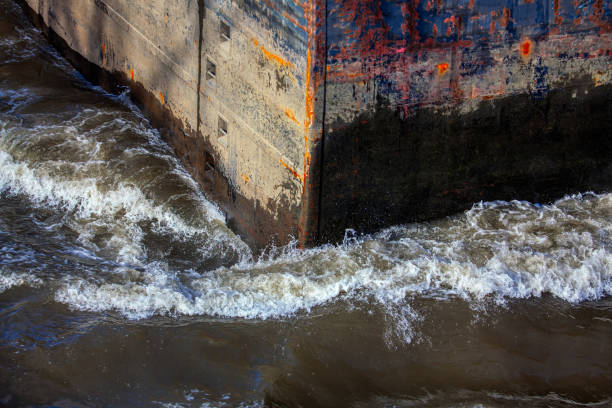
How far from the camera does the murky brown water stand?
4648 mm

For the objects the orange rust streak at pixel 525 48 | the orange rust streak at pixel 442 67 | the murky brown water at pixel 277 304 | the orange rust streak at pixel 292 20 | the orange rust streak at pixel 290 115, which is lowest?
the murky brown water at pixel 277 304

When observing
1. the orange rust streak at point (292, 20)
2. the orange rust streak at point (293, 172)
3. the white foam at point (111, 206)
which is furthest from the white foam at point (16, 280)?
the orange rust streak at point (292, 20)

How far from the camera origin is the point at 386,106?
5.71 m

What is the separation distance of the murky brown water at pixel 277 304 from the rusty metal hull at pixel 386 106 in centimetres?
27

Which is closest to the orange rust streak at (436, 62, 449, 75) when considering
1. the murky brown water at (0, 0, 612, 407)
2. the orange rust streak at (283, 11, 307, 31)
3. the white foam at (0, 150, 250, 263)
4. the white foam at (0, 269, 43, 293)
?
the orange rust streak at (283, 11, 307, 31)

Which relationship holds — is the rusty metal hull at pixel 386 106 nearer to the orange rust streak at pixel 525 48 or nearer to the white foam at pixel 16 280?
the orange rust streak at pixel 525 48

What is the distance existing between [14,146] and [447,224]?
14.8ft

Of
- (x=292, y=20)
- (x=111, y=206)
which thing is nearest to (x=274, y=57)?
(x=292, y=20)

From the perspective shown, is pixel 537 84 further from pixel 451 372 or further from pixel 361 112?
pixel 451 372

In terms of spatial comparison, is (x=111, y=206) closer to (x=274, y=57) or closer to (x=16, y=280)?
(x=16, y=280)

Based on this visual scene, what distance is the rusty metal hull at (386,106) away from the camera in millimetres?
5465

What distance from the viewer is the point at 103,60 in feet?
30.0

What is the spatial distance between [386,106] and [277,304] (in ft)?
5.66

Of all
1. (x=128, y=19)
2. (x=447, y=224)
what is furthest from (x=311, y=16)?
(x=128, y=19)
